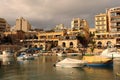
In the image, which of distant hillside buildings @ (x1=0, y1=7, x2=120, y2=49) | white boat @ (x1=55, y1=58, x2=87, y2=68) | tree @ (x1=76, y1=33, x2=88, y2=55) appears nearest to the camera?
white boat @ (x1=55, y1=58, x2=87, y2=68)

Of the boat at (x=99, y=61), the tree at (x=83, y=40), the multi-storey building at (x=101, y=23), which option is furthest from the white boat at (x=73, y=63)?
the tree at (x=83, y=40)

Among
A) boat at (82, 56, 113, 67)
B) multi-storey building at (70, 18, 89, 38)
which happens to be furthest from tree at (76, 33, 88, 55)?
boat at (82, 56, 113, 67)

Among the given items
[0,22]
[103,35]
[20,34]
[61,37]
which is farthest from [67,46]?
[0,22]

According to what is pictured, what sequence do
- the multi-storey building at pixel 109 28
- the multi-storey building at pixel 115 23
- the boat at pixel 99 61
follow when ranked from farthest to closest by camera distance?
the multi-storey building at pixel 109 28
the multi-storey building at pixel 115 23
the boat at pixel 99 61

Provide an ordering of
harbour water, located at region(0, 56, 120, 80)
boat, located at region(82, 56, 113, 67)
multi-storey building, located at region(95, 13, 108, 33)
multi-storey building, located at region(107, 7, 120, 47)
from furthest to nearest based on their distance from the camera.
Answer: multi-storey building, located at region(95, 13, 108, 33) < multi-storey building, located at region(107, 7, 120, 47) < boat, located at region(82, 56, 113, 67) < harbour water, located at region(0, 56, 120, 80)

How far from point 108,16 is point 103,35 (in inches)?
419

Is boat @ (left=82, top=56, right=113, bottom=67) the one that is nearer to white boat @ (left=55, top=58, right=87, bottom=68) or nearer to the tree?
white boat @ (left=55, top=58, right=87, bottom=68)

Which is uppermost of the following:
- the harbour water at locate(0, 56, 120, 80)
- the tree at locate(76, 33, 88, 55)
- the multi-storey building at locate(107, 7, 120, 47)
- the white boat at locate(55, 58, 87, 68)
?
the multi-storey building at locate(107, 7, 120, 47)

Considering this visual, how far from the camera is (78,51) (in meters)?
130

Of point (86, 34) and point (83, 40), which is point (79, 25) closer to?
point (86, 34)

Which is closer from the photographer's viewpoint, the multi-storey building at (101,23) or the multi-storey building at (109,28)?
the multi-storey building at (109,28)

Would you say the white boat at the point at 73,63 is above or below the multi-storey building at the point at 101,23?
below

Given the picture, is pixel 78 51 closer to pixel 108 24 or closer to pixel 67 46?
pixel 67 46

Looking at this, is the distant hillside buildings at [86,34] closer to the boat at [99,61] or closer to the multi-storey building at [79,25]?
the multi-storey building at [79,25]
